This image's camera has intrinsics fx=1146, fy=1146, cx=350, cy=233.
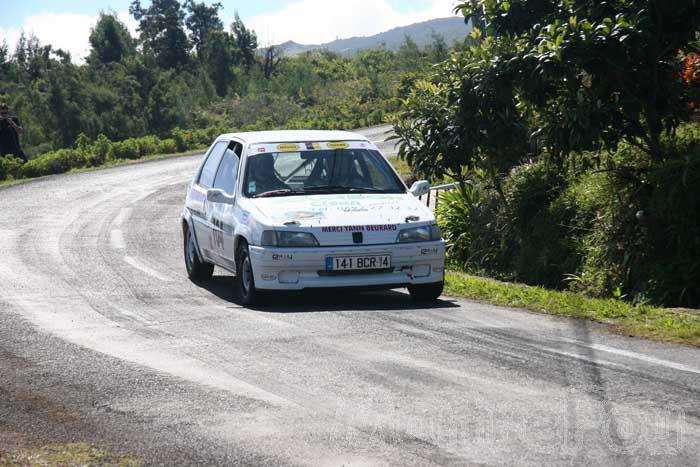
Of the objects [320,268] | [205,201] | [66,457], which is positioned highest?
[205,201]

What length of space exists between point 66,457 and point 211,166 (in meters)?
7.82

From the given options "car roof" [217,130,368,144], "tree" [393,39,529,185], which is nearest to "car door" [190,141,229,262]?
"car roof" [217,130,368,144]

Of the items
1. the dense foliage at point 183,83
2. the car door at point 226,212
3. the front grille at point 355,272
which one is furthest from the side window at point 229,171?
the dense foliage at point 183,83

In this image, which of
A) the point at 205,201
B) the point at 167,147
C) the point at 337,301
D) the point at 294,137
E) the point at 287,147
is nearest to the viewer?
the point at 337,301

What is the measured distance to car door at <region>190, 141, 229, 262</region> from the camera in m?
12.6

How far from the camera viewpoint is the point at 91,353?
828cm

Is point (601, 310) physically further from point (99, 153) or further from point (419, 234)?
point (99, 153)

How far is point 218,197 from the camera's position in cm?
1182

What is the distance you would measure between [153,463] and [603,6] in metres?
9.06

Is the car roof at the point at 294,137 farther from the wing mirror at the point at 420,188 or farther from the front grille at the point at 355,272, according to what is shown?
the front grille at the point at 355,272

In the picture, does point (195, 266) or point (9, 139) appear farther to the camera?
point (9, 139)

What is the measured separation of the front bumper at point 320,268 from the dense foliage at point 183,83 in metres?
37.1

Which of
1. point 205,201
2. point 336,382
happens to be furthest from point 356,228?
point 336,382

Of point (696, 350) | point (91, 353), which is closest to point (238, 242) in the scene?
point (91, 353)
